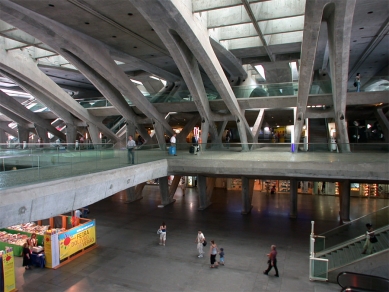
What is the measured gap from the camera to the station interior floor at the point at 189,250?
1016cm

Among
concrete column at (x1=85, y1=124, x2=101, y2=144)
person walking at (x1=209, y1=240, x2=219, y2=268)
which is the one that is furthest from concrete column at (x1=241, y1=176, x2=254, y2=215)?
concrete column at (x1=85, y1=124, x2=101, y2=144)

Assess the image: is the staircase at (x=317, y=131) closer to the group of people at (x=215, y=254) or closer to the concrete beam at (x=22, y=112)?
the group of people at (x=215, y=254)

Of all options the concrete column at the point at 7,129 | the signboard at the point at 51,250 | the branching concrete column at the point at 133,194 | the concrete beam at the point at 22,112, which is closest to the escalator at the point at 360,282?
the signboard at the point at 51,250

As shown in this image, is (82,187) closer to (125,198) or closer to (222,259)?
A: (222,259)

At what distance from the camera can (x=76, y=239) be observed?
12773mm

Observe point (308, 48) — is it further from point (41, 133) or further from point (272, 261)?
point (41, 133)

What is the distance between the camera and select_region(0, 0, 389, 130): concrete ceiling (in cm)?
1298

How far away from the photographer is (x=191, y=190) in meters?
27.4

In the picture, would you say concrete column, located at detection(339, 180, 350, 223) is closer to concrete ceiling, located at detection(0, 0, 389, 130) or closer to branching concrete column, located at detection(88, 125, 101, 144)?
concrete ceiling, located at detection(0, 0, 389, 130)

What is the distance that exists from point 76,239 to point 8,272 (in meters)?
3.18

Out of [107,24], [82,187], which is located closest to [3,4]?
[107,24]

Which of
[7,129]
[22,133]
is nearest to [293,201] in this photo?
[22,133]

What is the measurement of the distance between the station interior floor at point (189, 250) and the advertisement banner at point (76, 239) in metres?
0.49

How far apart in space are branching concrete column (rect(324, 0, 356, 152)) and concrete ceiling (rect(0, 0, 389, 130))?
1.68m
